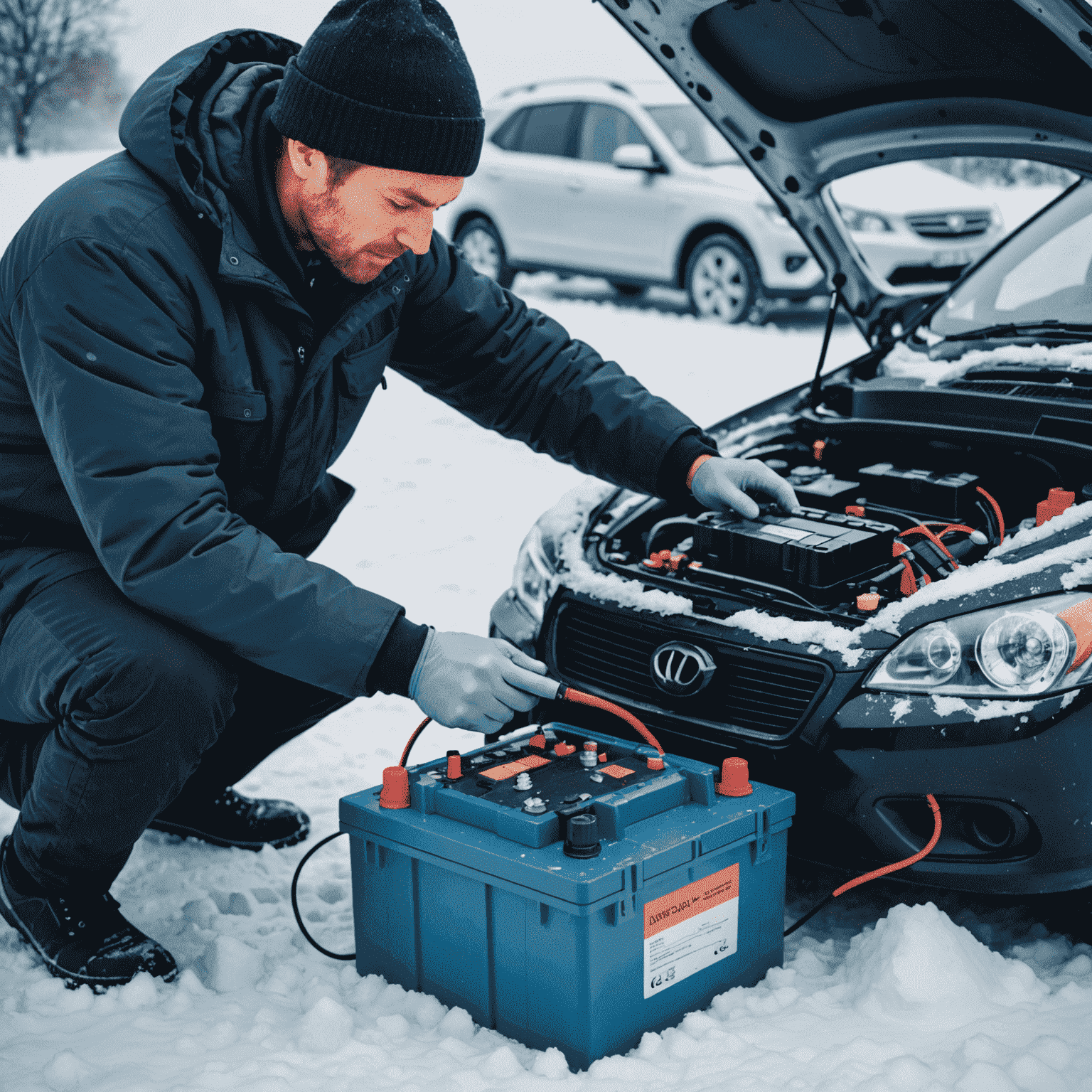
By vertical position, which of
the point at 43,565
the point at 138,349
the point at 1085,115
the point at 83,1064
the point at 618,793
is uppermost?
the point at 1085,115

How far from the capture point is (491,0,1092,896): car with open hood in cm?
203

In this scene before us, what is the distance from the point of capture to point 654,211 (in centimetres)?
859

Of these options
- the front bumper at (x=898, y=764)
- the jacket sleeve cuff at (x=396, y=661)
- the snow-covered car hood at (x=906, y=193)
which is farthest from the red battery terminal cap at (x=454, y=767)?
the snow-covered car hood at (x=906, y=193)

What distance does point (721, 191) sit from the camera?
8.24 meters

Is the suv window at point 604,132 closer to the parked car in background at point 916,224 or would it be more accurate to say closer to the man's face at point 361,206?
the parked car in background at point 916,224

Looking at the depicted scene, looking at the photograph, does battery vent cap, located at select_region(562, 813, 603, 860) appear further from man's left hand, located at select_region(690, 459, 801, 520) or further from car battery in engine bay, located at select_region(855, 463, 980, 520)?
car battery in engine bay, located at select_region(855, 463, 980, 520)

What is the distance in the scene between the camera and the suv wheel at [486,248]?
9.84m

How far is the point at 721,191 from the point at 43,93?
9740 mm

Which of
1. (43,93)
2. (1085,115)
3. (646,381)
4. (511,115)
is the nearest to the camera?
(1085,115)

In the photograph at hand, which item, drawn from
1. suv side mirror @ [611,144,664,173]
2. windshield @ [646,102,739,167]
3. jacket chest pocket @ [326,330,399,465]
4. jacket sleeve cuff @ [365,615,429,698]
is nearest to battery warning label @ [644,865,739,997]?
jacket sleeve cuff @ [365,615,429,698]

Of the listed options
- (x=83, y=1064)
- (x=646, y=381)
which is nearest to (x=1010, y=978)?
(x=83, y=1064)

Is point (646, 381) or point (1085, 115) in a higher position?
point (1085, 115)

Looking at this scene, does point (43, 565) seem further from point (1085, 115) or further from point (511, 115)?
point (511, 115)

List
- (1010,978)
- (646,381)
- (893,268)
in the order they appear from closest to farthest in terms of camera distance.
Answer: (1010,978) → (646,381) → (893,268)
